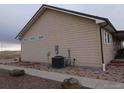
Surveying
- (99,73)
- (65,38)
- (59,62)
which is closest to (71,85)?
(99,73)

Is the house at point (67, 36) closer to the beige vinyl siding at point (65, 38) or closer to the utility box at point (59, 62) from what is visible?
the beige vinyl siding at point (65, 38)

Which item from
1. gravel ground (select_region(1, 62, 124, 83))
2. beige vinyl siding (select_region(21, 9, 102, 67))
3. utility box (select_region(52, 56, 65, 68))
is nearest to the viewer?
gravel ground (select_region(1, 62, 124, 83))

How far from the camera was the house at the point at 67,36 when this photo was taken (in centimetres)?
1206

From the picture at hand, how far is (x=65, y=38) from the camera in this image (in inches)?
549

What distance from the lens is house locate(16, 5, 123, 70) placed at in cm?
1206

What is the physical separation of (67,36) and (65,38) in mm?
261

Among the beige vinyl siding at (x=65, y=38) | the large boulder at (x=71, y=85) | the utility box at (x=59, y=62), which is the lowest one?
the large boulder at (x=71, y=85)

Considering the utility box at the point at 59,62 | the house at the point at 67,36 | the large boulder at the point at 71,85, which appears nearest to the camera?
the large boulder at the point at 71,85

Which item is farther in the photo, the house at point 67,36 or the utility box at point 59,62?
the utility box at point 59,62

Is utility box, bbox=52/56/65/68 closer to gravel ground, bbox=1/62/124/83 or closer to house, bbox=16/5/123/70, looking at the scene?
house, bbox=16/5/123/70

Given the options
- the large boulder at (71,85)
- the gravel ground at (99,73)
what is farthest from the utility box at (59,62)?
the large boulder at (71,85)

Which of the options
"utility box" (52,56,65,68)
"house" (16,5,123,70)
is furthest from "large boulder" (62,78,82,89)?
A: "utility box" (52,56,65,68)

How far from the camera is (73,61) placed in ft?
44.1
